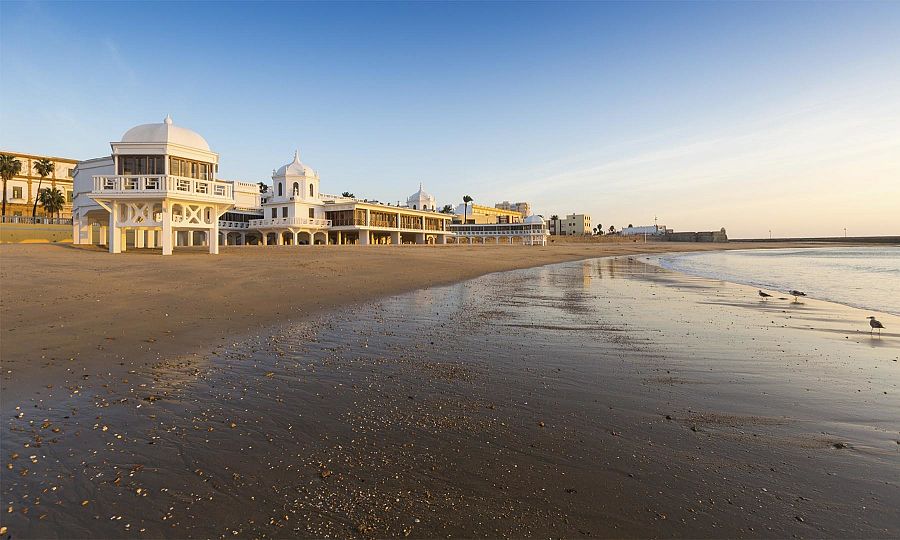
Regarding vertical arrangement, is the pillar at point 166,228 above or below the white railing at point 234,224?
below

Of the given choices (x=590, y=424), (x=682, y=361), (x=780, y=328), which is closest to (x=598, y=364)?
(x=682, y=361)

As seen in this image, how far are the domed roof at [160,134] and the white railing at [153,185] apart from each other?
9.33 ft

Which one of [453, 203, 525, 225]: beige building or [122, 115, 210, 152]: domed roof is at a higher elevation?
[453, 203, 525, 225]: beige building

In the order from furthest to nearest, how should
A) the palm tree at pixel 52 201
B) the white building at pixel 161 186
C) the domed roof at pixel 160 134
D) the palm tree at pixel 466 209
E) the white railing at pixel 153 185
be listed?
the palm tree at pixel 466 209
the palm tree at pixel 52 201
the domed roof at pixel 160 134
the white building at pixel 161 186
the white railing at pixel 153 185

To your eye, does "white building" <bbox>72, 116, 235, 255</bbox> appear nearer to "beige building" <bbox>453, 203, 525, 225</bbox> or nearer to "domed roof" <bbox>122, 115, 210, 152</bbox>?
"domed roof" <bbox>122, 115, 210, 152</bbox>

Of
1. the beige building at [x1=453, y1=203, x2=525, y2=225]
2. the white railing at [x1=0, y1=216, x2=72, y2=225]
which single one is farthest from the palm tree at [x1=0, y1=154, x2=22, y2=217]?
the beige building at [x1=453, y1=203, x2=525, y2=225]

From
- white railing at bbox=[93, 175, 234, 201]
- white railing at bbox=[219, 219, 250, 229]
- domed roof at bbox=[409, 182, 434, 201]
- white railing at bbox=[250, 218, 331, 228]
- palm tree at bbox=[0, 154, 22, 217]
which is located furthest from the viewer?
domed roof at bbox=[409, 182, 434, 201]

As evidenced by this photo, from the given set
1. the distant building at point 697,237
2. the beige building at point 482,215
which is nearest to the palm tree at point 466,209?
the beige building at point 482,215

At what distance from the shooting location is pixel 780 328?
38.4 feet

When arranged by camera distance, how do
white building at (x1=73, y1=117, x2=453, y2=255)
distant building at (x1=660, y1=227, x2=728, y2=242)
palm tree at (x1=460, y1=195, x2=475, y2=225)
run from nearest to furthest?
white building at (x1=73, y1=117, x2=453, y2=255), palm tree at (x1=460, y1=195, x2=475, y2=225), distant building at (x1=660, y1=227, x2=728, y2=242)

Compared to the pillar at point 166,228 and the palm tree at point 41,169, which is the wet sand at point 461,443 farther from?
the palm tree at point 41,169

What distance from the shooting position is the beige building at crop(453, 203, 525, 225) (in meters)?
138

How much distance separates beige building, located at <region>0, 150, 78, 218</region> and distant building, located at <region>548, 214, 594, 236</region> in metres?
155

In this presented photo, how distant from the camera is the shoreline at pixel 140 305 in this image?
25.2ft
